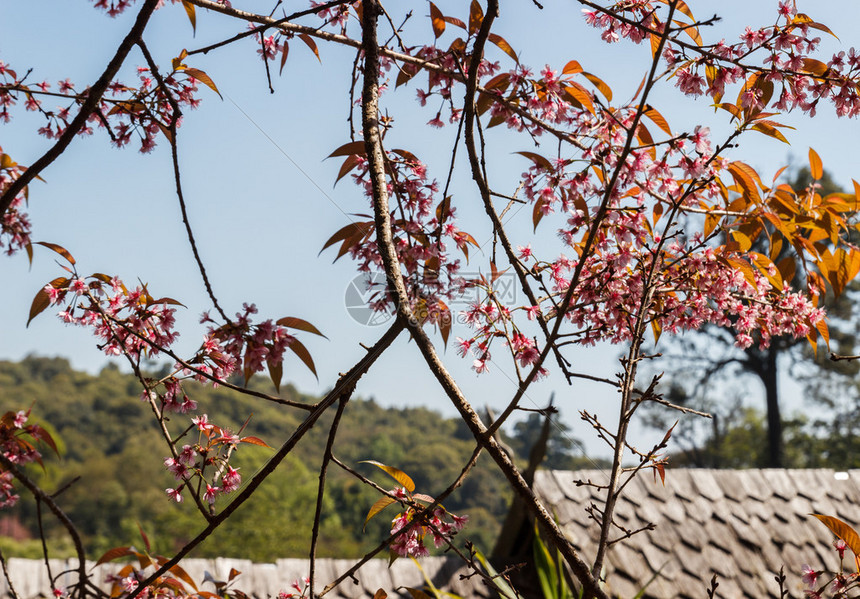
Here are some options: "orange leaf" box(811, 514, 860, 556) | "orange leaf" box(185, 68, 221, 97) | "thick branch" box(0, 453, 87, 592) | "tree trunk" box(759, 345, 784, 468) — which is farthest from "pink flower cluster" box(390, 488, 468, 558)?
"tree trunk" box(759, 345, 784, 468)

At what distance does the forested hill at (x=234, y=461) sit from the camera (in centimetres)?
2592

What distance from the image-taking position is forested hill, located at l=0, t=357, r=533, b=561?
25.9m

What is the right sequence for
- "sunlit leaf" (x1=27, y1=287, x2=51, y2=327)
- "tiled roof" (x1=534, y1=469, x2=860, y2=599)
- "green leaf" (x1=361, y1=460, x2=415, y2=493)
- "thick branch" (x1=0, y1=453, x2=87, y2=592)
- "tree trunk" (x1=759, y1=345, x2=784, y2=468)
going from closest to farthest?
"green leaf" (x1=361, y1=460, x2=415, y2=493) → "sunlit leaf" (x1=27, y1=287, x2=51, y2=327) → "thick branch" (x1=0, y1=453, x2=87, y2=592) → "tiled roof" (x1=534, y1=469, x2=860, y2=599) → "tree trunk" (x1=759, y1=345, x2=784, y2=468)

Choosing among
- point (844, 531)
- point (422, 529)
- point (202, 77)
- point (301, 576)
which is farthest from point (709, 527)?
point (202, 77)

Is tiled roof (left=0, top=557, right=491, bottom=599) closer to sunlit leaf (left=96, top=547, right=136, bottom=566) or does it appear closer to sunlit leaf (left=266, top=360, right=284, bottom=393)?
sunlit leaf (left=96, top=547, right=136, bottom=566)

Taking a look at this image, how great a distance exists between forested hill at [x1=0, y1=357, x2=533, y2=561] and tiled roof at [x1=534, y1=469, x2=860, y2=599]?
21.9 metres

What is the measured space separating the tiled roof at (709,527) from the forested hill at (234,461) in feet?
71.7

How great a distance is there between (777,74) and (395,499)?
0.90 meters

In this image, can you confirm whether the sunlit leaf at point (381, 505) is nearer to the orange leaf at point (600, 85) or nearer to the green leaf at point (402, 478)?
the green leaf at point (402, 478)

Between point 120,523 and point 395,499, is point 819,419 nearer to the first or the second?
point 395,499

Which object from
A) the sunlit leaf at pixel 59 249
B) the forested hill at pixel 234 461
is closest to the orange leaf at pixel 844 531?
the sunlit leaf at pixel 59 249

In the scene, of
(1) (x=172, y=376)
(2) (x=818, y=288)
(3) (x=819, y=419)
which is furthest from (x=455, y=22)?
(3) (x=819, y=419)

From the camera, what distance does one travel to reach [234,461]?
2386cm

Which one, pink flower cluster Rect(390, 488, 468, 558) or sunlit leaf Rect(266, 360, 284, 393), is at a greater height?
sunlit leaf Rect(266, 360, 284, 393)
